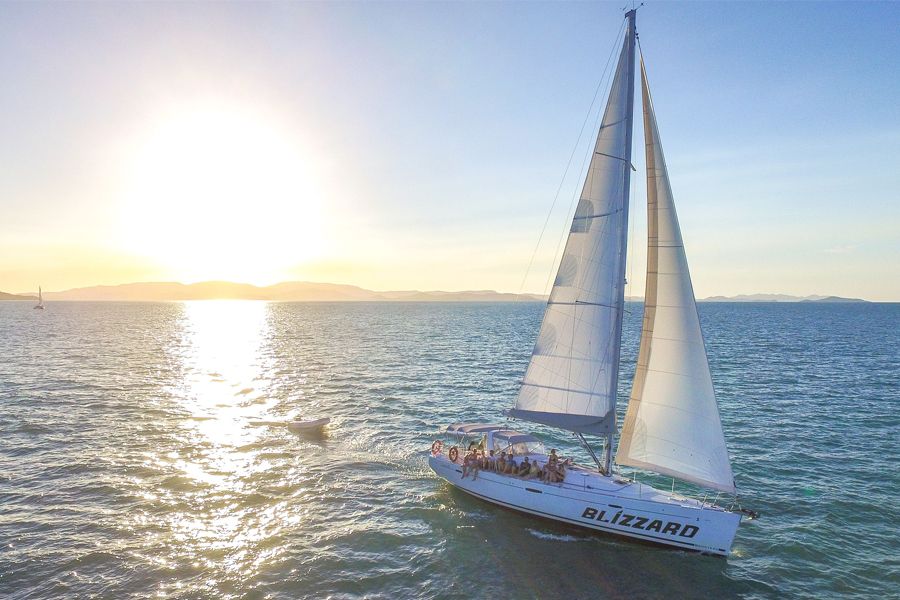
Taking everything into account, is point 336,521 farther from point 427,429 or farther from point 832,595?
point 832,595

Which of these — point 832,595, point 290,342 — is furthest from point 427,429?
point 290,342

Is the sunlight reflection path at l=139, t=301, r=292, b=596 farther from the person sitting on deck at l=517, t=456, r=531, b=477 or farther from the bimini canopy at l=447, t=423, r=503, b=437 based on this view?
the person sitting on deck at l=517, t=456, r=531, b=477

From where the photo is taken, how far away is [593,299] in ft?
67.3

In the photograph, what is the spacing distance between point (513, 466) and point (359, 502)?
24.4 feet

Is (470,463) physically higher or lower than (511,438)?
lower

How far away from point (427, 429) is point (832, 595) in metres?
22.7

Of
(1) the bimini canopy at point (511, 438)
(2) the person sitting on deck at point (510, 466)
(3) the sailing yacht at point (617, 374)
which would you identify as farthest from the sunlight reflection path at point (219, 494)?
(3) the sailing yacht at point (617, 374)

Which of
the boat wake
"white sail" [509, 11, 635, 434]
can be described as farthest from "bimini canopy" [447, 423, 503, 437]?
the boat wake

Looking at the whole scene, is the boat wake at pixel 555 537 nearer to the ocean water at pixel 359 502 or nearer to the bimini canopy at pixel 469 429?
the ocean water at pixel 359 502

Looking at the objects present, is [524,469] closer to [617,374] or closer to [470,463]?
[470,463]

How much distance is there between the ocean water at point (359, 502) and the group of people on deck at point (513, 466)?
1.82 metres

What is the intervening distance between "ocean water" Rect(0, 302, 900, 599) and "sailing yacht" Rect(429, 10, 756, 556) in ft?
4.71

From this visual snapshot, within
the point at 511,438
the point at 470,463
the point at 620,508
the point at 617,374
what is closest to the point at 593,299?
the point at 617,374

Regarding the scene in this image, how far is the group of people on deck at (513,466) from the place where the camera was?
842 inches
